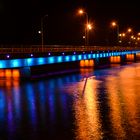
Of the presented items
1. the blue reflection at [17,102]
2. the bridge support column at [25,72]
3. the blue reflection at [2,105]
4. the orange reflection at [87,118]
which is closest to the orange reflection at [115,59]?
the bridge support column at [25,72]

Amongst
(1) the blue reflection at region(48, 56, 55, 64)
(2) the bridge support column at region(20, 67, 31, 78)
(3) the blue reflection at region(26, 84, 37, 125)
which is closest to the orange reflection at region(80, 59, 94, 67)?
(1) the blue reflection at region(48, 56, 55, 64)

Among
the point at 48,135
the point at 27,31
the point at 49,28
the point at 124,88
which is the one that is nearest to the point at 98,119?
the point at 48,135

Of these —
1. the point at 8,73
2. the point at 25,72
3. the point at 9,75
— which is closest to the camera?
the point at 25,72

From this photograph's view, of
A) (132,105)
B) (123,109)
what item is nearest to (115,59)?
(132,105)

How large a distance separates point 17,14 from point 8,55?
65.0 meters

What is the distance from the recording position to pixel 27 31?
12475 centimetres

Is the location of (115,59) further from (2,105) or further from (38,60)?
(2,105)

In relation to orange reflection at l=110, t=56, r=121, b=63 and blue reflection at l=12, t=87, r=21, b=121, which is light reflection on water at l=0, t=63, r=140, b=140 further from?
orange reflection at l=110, t=56, r=121, b=63

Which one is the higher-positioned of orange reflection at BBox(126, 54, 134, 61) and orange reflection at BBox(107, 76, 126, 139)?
orange reflection at BBox(126, 54, 134, 61)

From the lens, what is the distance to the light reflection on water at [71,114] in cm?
2492

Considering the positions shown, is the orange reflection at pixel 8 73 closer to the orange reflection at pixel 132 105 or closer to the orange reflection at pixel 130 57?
the orange reflection at pixel 132 105

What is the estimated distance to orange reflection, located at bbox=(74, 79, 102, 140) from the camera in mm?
24344

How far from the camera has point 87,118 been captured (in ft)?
96.6

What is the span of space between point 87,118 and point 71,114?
8.63 feet
